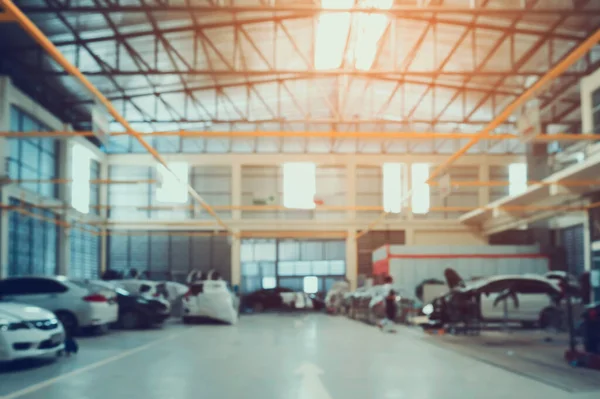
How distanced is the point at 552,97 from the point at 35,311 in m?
23.5

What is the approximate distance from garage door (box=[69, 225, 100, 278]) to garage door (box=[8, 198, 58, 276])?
65.8 inches

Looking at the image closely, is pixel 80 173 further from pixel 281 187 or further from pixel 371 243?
pixel 371 243

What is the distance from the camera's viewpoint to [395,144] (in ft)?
126

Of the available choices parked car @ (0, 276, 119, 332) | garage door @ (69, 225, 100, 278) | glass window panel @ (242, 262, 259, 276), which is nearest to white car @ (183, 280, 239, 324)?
parked car @ (0, 276, 119, 332)

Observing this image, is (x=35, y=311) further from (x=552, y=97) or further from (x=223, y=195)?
(x=223, y=195)

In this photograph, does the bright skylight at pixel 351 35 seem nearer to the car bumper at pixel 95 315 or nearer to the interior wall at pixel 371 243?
the car bumper at pixel 95 315

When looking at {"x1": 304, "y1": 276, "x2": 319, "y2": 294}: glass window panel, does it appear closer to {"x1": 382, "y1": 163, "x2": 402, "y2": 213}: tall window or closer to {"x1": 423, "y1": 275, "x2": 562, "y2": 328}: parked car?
{"x1": 382, "y1": 163, "x2": 402, "y2": 213}: tall window

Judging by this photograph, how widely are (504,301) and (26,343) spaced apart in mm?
11428

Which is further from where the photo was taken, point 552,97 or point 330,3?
point 552,97

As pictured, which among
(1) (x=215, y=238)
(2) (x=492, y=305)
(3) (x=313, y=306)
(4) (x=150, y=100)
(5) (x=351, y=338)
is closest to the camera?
(5) (x=351, y=338)

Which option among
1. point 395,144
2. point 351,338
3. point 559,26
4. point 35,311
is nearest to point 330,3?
point 559,26

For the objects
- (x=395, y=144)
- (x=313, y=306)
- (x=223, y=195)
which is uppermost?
(x=395, y=144)

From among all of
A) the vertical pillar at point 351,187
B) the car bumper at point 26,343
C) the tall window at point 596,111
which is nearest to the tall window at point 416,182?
the vertical pillar at point 351,187

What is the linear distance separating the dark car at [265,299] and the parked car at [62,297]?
67.1 feet
